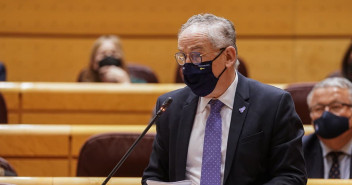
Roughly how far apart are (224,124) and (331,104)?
940 mm

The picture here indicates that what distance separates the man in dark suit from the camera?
1.73 m

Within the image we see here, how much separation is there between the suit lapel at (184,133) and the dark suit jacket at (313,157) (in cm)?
88

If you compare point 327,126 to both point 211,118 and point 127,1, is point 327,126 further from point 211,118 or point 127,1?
point 127,1

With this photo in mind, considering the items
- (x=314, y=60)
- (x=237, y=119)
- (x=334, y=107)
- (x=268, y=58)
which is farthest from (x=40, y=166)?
(x=314, y=60)

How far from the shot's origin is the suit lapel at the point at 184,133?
1.79 metres

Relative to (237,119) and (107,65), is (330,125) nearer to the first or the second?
(237,119)

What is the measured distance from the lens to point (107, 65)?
3900mm

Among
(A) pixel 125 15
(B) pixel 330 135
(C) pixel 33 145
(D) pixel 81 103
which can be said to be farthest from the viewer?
(A) pixel 125 15

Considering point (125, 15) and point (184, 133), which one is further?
point (125, 15)

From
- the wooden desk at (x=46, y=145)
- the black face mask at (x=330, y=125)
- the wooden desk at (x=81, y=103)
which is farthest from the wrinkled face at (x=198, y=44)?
the wooden desk at (x=81, y=103)

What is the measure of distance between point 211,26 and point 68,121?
184 centimetres

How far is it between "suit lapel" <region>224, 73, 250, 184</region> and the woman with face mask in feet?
6.65

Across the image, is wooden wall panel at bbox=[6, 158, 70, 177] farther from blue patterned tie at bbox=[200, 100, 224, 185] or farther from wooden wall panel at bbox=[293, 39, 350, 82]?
wooden wall panel at bbox=[293, 39, 350, 82]

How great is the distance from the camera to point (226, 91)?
182cm
